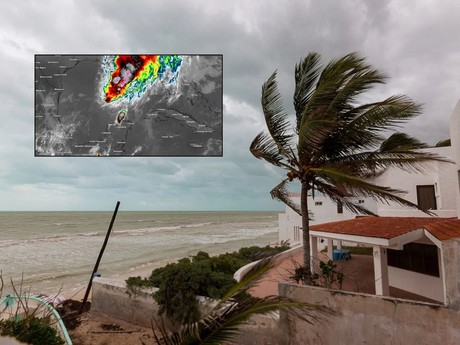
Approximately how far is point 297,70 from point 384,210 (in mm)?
9016

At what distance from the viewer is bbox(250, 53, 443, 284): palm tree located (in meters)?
8.12

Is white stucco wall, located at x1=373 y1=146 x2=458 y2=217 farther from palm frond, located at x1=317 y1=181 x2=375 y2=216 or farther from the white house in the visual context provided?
palm frond, located at x1=317 y1=181 x2=375 y2=216

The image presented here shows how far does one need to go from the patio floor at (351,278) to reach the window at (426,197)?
4.08 m

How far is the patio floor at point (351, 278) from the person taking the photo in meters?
11.5

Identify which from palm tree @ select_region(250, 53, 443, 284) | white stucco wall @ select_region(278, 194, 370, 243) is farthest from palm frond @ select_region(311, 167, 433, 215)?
white stucco wall @ select_region(278, 194, 370, 243)

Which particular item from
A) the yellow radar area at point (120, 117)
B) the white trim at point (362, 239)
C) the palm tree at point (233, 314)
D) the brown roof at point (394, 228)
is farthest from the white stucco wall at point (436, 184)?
the palm tree at point (233, 314)

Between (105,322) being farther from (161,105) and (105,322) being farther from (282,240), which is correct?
(282,240)

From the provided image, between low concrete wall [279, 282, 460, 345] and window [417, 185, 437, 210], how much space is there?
10181mm

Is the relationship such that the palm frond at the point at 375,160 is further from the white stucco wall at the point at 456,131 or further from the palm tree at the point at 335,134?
the white stucco wall at the point at 456,131

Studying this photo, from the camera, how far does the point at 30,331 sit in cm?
618

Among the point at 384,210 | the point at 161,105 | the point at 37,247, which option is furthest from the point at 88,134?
the point at 37,247

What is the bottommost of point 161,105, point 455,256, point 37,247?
point 37,247

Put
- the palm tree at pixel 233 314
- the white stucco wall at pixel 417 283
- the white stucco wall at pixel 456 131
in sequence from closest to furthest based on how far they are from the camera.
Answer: the palm tree at pixel 233 314, the white stucco wall at pixel 456 131, the white stucco wall at pixel 417 283

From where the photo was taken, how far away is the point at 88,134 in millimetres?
6367
